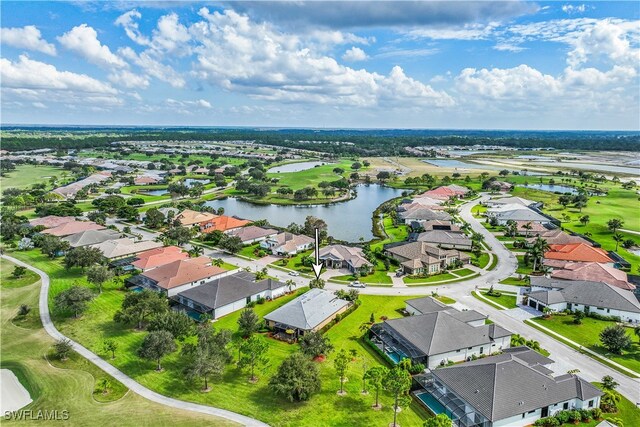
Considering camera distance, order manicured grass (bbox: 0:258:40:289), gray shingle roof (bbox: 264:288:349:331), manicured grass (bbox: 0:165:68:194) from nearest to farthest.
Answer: gray shingle roof (bbox: 264:288:349:331)
manicured grass (bbox: 0:258:40:289)
manicured grass (bbox: 0:165:68:194)

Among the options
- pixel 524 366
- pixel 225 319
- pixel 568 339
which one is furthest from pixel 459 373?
pixel 225 319

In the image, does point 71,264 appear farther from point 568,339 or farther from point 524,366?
point 568,339

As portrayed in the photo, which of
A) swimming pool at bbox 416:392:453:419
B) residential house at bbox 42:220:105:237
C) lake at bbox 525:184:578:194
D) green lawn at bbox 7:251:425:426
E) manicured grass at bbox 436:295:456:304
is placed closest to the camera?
green lawn at bbox 7:251:425:426

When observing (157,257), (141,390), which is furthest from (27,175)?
(141,390)

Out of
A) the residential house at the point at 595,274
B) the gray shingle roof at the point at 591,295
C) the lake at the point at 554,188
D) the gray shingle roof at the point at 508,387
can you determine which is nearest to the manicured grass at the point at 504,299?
the gray shingle roof at the point at 591,295

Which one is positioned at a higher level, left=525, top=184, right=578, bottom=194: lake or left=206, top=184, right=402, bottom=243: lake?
left=525, top=184, right=578, bottom=194: lake

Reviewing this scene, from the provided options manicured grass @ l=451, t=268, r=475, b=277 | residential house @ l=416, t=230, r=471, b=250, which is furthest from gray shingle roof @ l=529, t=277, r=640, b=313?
residential house @ l=416, t=230, r=471, b=250

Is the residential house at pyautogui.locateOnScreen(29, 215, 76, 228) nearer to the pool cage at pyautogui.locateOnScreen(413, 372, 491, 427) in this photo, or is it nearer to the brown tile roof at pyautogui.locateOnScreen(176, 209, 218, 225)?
the brown tile roof at pyautogui.locateOnScreen(176, 209, 218, 225)
